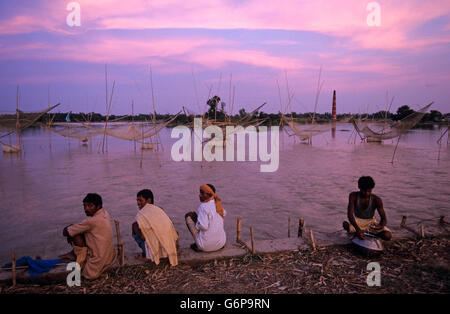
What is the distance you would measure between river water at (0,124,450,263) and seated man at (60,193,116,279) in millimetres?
948

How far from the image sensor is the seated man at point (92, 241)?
2.06 m

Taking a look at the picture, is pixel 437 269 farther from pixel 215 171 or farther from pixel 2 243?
pixel 215 171

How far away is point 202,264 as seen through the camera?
2279 mm

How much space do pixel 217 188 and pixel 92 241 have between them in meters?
3.75

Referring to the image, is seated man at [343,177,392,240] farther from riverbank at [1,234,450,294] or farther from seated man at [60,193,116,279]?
seated man at [60,193,116,279]

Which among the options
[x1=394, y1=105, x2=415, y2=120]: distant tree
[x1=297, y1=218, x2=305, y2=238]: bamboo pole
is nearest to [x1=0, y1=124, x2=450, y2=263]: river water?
[x1=297, y1=218, x2=305, y2=238]: bamboo pole

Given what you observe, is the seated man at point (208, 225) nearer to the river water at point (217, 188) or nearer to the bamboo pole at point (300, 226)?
the bamboo pole at point (300, 226)

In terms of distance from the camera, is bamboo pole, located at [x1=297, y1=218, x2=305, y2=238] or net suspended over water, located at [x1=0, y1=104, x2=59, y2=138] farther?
net suspended over water, located at [x1=0, y1=104, x2=59, y2=138]

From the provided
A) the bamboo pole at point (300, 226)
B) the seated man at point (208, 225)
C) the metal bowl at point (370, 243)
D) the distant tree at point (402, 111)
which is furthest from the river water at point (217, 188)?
the distant tree at point (402, 111)

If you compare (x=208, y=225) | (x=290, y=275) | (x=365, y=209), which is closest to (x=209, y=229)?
(x=208, y=225)

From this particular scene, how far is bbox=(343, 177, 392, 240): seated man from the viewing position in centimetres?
246

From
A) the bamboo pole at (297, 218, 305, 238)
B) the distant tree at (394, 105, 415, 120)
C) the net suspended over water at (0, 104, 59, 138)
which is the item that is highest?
the distant tree at (394, 105, 415, 120)

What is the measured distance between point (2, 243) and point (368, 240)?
366 centimetres
